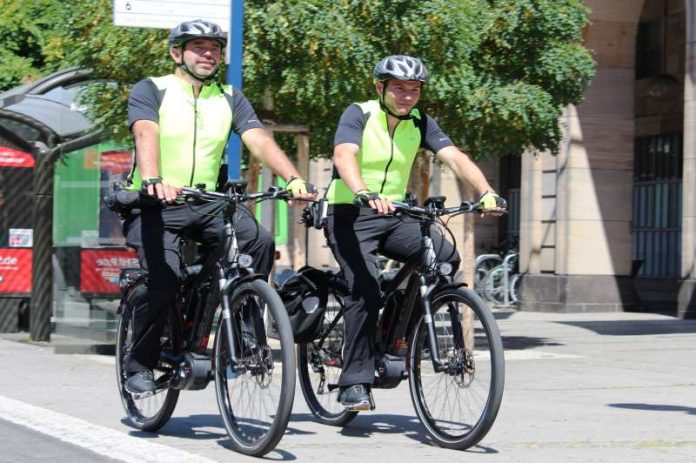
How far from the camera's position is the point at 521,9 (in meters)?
13.4

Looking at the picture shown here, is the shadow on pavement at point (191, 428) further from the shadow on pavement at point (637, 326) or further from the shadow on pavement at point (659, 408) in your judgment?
the shadow on pavement at point (637, 326)

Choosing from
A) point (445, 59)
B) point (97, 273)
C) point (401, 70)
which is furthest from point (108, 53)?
point (401, 70)

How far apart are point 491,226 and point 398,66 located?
24715mm

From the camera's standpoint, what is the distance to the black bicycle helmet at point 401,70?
7109 millimetres

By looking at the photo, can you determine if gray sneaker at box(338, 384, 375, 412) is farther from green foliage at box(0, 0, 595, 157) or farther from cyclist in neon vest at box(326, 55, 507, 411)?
green foliage at box(0, 0, 595, 157)

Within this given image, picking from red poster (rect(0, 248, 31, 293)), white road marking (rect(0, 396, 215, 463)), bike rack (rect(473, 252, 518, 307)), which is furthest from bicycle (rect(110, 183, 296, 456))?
bike rack (rect(473, 252, 518, 307))

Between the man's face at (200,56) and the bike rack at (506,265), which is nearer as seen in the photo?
the man's face at (200,56)

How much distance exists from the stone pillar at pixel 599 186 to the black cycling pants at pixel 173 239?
16538mm

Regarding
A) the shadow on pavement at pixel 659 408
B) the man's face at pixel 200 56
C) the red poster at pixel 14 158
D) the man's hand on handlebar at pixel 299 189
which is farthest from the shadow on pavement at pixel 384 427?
the red poster at pixel 14 158

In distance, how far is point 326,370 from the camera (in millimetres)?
7816

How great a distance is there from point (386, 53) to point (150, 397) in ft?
18.9

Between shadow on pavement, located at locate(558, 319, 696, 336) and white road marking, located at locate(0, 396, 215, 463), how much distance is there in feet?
35.6

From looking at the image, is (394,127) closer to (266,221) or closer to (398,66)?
(398,66)

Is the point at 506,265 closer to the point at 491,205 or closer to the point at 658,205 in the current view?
the point at 658,205
